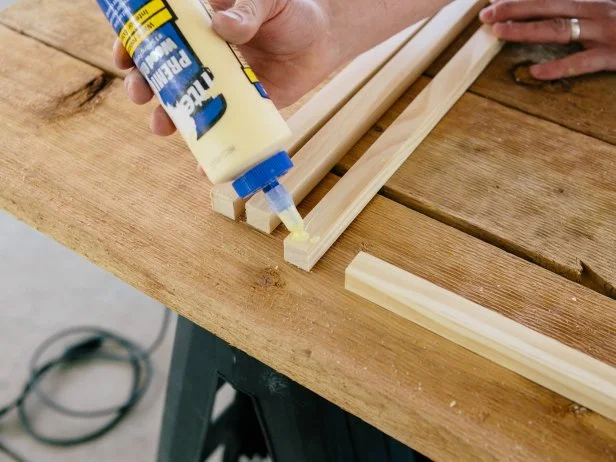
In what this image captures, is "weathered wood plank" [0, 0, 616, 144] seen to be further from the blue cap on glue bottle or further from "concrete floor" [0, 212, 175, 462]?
"concrete floor" [0, 212, 175, 462]

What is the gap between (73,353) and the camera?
152 centimetres

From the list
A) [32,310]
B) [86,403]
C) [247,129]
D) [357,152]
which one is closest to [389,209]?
[357,152]

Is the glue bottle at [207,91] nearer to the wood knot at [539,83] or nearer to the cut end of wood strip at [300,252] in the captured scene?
the cut end of wood strip at [300,252]

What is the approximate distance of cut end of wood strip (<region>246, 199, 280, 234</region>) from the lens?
0.61 metres

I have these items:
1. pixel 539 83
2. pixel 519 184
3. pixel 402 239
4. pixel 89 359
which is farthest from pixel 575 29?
pixel 89 359

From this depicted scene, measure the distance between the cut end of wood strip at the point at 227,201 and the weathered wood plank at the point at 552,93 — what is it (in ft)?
1.16

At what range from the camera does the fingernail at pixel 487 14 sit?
0.89 m

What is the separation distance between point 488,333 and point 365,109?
1.05ft

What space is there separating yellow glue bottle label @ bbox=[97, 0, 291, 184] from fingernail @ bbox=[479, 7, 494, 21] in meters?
0.49

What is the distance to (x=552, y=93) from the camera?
0.82 meters

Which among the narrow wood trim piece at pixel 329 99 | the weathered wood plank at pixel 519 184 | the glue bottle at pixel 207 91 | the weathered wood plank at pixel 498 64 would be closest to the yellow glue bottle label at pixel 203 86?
the glue bottle at pixel 207 91

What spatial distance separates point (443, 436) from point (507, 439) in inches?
1.9

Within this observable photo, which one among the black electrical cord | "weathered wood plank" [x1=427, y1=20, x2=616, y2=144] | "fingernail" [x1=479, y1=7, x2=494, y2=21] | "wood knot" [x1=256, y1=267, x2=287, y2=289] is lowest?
the black electrical cord

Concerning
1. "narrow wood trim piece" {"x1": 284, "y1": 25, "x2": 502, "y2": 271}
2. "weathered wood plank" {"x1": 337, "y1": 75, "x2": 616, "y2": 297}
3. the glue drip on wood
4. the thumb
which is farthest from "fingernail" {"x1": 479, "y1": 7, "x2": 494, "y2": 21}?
the glue drip on wood
